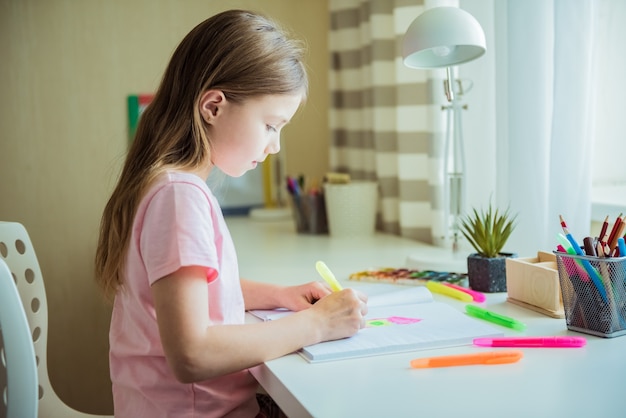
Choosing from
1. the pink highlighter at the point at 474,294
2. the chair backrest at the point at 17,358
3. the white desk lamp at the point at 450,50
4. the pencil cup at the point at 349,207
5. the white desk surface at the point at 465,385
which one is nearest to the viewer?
the white desk surface at the point at 465,385

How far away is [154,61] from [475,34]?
1400 mm

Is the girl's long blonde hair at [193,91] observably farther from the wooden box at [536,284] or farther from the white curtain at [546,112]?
the white curtain at [546,112]

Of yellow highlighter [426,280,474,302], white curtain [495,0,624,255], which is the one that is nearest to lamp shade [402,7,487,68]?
white curtain [495,0,624,255]

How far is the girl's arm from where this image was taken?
85cm

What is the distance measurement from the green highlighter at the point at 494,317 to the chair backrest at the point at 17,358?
23.9 inches

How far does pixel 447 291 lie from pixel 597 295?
1.01 ft

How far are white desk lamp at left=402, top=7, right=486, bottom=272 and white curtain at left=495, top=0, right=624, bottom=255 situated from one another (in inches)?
3.5

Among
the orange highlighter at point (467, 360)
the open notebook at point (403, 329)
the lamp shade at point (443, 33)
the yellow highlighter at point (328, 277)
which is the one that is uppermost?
the lamp shade at point (443, 33)

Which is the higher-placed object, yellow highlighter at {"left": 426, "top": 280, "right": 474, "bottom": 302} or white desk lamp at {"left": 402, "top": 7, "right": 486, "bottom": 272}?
white desk lamp at {"left": 402, "top": 7, "right": 486, "bottom": 272}

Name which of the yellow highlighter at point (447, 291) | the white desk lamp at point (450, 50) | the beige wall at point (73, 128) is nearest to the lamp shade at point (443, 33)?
the white desk lamp at point (450, 50)

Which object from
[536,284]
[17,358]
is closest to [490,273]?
[536,284]

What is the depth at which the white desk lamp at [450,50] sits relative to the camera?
128 cm

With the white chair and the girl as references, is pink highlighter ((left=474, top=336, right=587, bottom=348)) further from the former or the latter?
the white chair

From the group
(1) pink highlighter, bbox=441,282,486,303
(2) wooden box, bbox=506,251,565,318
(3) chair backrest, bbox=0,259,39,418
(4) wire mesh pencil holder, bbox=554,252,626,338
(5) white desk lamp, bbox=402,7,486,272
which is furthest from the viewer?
(5) white desk lamp, bbox=402,7,486,272
